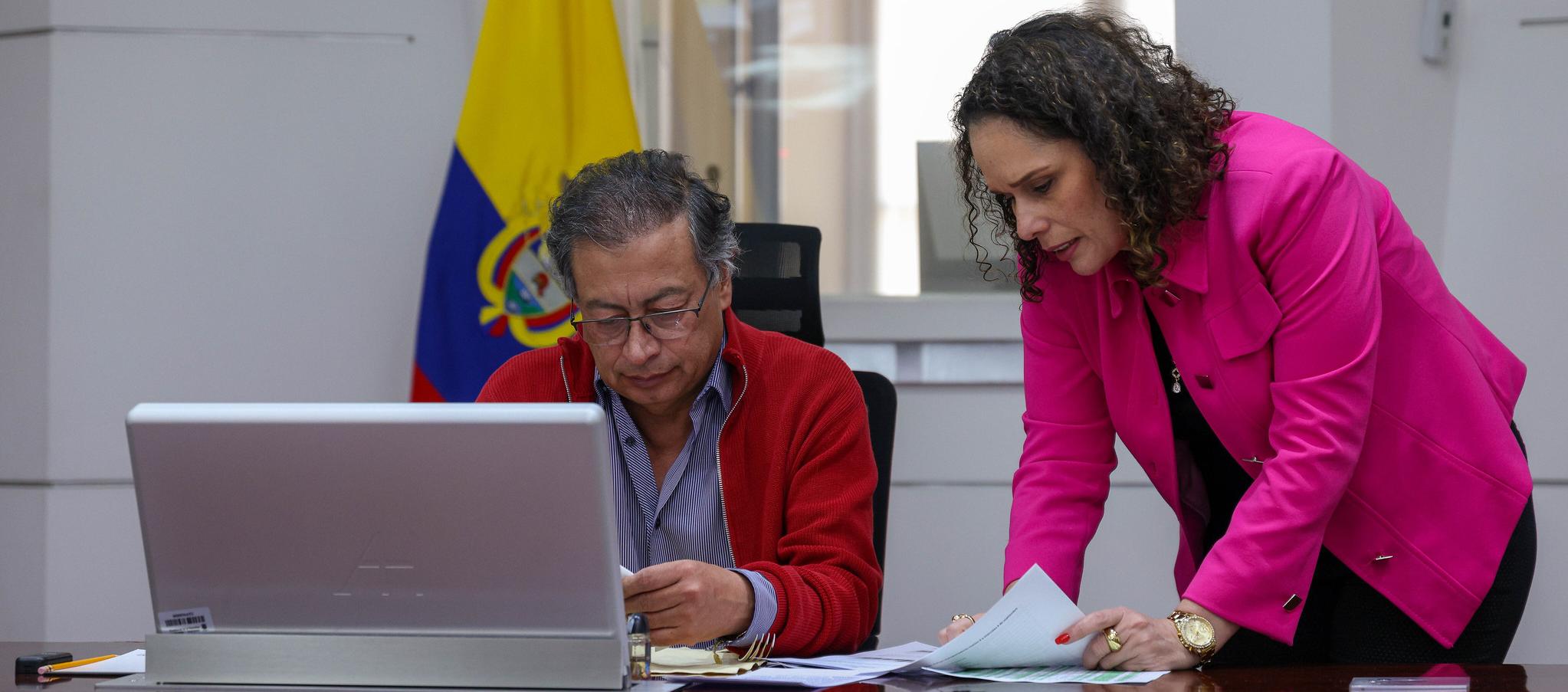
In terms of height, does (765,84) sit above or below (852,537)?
above

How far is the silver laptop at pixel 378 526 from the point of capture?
3.44 ft

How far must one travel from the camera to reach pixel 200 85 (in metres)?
3.21

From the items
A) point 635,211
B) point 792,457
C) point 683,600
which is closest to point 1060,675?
point 683,600

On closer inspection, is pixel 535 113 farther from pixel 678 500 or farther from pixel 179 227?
pixel 678 500

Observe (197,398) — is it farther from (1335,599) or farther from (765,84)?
(1335,599)

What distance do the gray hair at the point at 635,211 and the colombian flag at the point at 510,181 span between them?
112cm

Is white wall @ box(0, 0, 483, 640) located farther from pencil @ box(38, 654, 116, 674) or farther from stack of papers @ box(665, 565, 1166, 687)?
stack of papers @ box(665, 565, 1166, 687)

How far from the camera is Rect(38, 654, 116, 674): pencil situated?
1377 millimetres

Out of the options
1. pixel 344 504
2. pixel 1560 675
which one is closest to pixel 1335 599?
pixel 1560 675

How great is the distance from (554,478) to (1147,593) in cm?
240

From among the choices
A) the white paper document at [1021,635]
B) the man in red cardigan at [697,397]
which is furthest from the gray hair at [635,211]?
the white paper document at [1021,635]

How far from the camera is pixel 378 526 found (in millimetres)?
1084

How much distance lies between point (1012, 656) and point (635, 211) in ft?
2.46

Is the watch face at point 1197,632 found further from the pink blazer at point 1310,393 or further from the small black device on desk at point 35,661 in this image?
the small black device on desk at point 35,661
